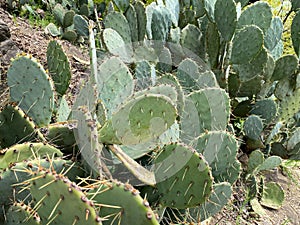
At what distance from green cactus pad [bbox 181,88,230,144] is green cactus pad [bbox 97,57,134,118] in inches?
11.3

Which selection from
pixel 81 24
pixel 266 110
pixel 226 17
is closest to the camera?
pixel 226 17

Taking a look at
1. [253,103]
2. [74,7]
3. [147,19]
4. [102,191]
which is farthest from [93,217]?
[74,7]

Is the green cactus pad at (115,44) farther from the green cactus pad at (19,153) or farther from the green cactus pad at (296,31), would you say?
the green cactus pad at (19,153)

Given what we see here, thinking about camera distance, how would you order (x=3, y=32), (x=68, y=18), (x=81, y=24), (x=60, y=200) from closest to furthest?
(x=60, y=200) → (x=3, y=32) → (x=81, y=24) → (x=68, y=18)

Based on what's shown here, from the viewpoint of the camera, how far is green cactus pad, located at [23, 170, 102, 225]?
107cm

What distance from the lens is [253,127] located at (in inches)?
104

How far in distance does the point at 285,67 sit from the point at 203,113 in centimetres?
99

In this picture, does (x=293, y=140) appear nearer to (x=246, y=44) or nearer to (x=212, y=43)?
(x=246, y=44)

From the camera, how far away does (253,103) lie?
290cm

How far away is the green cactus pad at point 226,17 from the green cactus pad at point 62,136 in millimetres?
1286

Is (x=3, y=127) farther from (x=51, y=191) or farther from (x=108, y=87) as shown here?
(x=51, y=191)

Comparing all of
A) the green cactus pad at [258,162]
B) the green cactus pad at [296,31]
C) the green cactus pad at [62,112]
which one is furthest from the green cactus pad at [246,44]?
the green cactus pad at [62,112]

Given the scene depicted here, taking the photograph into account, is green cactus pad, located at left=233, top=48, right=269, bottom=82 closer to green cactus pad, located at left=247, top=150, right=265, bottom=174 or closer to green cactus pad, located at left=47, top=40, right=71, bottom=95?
green cactus pad, located at left=247, top=150, right=265, bottom=174

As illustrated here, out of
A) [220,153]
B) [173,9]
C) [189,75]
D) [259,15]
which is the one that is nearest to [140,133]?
[220,153]
